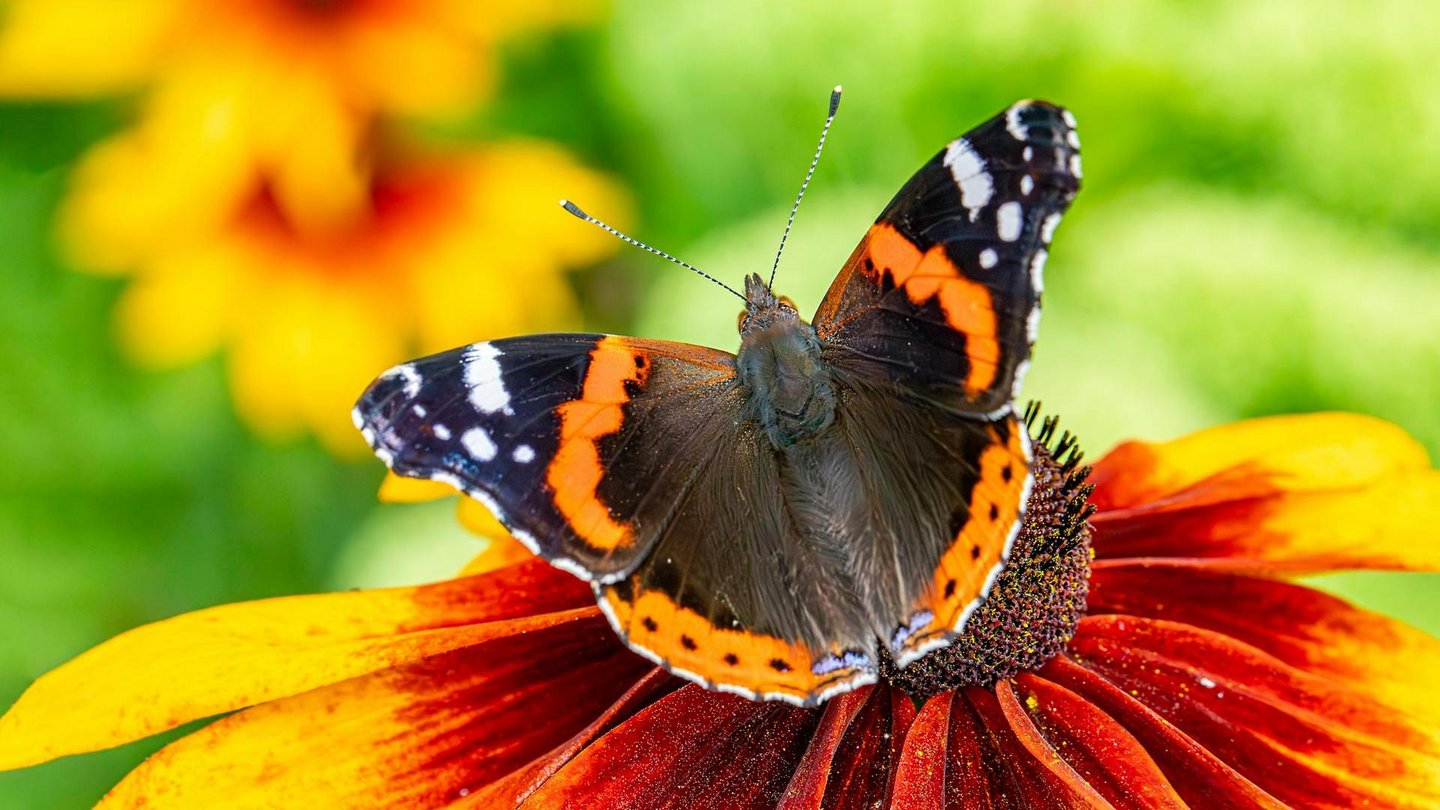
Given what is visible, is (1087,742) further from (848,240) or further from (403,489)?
(848,240)

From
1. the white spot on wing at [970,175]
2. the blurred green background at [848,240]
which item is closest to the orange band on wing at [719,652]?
the white spot on wing at [970,175]

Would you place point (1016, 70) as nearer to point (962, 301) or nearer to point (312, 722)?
point (962, 301)

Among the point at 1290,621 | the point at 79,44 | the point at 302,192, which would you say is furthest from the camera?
the point at 302,192

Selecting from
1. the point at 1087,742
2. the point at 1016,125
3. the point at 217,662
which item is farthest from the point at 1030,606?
the point at 217,662

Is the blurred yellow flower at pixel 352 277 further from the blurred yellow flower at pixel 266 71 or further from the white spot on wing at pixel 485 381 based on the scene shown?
the white spot on wing at pixel 485 381

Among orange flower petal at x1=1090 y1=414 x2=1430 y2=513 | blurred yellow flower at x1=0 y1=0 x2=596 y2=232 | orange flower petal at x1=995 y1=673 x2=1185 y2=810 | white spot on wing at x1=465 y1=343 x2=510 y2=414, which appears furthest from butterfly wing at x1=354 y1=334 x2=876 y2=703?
blurred yellow flower at x1=0 y1=0 x2=596 y2=232

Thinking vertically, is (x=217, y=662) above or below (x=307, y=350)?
below
